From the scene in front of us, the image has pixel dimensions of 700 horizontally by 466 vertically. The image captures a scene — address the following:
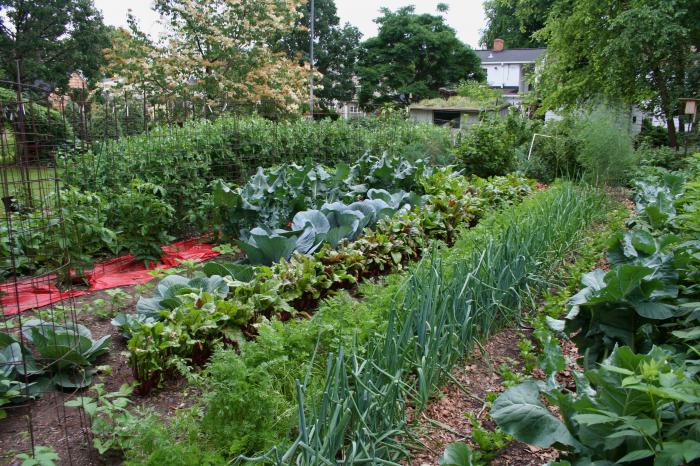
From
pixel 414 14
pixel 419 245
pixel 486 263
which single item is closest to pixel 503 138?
pixel 419 245

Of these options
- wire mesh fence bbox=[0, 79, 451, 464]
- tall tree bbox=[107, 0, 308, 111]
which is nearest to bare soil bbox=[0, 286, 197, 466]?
wire mesh fence bbox=[0, 79, 451, 464]

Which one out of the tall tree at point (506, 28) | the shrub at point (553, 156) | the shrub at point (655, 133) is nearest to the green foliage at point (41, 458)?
the shrub at point (553, 156)

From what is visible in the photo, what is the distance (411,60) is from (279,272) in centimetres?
3670

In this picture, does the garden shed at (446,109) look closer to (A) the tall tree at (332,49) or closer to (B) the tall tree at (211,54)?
(A) the tall tree at (332,49)

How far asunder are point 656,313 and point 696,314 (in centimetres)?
14

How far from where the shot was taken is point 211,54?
1471 centimetres

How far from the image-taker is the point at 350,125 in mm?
10305

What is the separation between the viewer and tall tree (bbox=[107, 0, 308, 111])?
46.2ft

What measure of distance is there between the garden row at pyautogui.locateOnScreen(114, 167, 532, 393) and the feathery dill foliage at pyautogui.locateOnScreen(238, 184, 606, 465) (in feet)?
2.79

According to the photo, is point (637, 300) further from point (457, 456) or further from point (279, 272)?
point (279, 272)

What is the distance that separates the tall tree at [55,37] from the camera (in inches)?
957

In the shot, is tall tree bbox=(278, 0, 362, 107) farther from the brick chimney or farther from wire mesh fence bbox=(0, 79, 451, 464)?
wire mesh fence bbox=(0, 79, 451, 464)

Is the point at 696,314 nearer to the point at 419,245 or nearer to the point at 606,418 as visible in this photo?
the point at 606,418

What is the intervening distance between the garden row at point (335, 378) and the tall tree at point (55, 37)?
25.8 m
